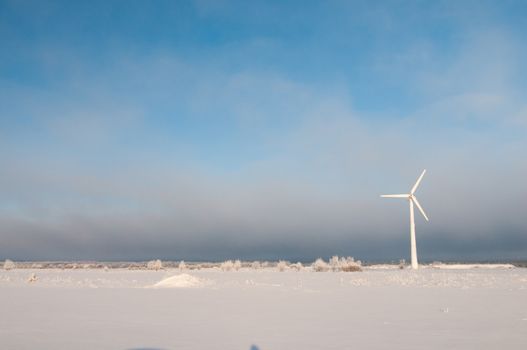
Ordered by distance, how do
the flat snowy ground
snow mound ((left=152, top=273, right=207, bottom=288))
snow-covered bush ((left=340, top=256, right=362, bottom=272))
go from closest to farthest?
the flat snowy ground
snow mound ((left=152, top=273, right=207, bottom=288))
snow-covered bush ((left=340, top=256, right=362, bottom=272))

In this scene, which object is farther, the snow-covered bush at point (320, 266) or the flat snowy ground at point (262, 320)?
the snow-covered bush at point (320, 266)

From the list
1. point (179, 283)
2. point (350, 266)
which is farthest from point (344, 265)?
point (179, 283)

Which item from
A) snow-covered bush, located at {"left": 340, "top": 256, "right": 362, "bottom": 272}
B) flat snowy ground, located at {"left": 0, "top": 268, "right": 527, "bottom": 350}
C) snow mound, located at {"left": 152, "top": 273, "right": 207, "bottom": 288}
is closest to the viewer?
flat snowy ground, located at {"left": 0, "top": 268, "right": 527, "bottom": 350}

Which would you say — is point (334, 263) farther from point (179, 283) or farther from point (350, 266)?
point (179, 283)

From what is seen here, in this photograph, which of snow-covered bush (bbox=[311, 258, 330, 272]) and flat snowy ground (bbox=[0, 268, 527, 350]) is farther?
snow-covered bush (bbox=[311, 258, 330, 272])

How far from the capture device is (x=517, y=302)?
14266 millimetres

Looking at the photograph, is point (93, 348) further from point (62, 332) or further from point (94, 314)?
point (94, 314)

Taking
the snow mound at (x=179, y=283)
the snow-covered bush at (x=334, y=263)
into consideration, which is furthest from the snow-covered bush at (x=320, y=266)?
the snow mound at (x=179, y=283)

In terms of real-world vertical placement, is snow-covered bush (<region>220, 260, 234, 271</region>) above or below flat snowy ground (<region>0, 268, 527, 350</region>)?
above

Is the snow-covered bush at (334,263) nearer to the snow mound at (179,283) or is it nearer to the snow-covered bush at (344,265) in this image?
the snow-covered bush at (344,265)

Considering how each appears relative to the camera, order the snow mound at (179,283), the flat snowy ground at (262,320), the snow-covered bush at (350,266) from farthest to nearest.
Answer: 1. the snow-covered bush at (350,266)
2. the snow mound at (179,283)
3. the flat snowy ground at (262,320)

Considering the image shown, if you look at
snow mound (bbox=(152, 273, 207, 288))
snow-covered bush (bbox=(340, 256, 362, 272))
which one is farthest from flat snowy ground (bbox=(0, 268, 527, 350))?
snow-covered bush (bbox=(340, 256, 362, 272))

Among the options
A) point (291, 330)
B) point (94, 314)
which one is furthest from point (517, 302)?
point (94, 314)

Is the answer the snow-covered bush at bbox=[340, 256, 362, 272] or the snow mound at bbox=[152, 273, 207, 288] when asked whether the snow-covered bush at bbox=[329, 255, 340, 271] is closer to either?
the snow-covered bush at bbox=[340, 256, 362, 272]
